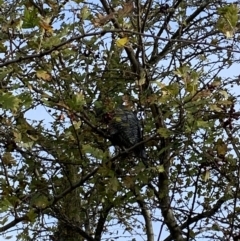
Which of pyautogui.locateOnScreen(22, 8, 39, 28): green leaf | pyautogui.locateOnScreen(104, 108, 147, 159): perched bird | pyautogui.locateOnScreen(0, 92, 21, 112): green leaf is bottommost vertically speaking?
pyautogui.locateOnScreen(0, 92, 21, 112): green leaf

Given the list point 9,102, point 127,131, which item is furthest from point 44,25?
point 127,131

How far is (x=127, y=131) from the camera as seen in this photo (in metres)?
4.12

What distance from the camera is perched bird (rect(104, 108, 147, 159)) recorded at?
13.3 ft

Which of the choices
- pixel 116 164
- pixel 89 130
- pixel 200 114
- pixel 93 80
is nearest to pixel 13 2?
pixel 93 80

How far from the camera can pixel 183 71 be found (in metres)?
3.14

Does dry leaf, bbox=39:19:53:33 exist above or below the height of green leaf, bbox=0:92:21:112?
above

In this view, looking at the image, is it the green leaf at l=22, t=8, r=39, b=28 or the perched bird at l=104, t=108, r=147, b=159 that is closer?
the green leaf at l=22, t=8, r=39, b=28

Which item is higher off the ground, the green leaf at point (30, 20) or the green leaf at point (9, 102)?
the green leaf at point (30, 20)

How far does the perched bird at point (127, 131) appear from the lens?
4.06 metres

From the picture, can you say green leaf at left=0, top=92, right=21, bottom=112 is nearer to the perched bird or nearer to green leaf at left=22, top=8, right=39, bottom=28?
green leaf at left=22, top=8, right=39, bottom=28

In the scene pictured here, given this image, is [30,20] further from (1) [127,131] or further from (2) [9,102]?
(1) [127,131]

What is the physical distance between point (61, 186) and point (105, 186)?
481mm

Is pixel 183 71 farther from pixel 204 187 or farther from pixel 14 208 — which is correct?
pixel 204 187

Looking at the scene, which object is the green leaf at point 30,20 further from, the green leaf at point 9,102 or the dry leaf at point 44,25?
the green leaf at point 9,102
